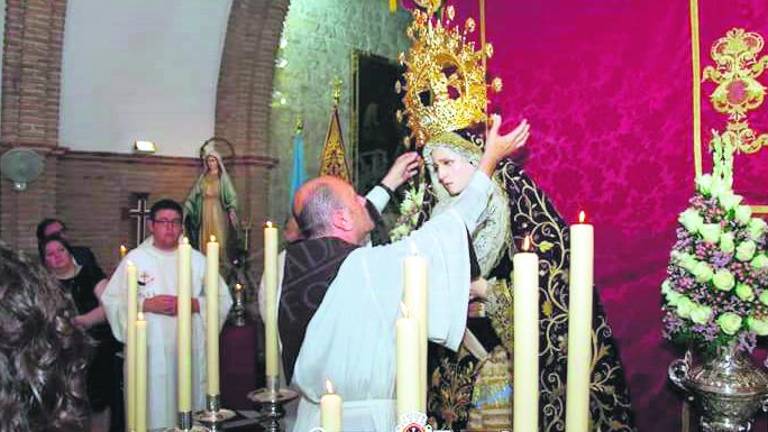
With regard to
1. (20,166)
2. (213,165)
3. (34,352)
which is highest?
→ (213,165)

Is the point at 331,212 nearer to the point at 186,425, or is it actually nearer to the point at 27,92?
the point at 186,425

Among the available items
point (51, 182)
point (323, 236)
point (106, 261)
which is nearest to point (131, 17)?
point (51, 182)

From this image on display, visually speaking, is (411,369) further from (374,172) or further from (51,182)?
(374,172)

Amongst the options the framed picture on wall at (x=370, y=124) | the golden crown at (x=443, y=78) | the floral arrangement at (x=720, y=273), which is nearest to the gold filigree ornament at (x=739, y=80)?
the floral arrangement at (x=720, y=273)

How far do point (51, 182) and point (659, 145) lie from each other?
6.89 meters

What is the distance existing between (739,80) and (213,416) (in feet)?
5.60

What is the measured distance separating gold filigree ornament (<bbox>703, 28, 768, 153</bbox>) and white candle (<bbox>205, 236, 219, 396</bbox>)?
1.50 meters

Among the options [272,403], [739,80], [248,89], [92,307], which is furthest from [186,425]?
[248,89]

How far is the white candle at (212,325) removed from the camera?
1874 mm

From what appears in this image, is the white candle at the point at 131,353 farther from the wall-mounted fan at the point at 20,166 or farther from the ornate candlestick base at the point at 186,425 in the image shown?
the wall-mounted fan at the point at 20,166

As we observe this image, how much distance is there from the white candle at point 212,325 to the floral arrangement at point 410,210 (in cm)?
110

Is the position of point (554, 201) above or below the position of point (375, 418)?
above

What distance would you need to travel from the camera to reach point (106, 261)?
8602mm

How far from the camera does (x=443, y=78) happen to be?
2.68 m
